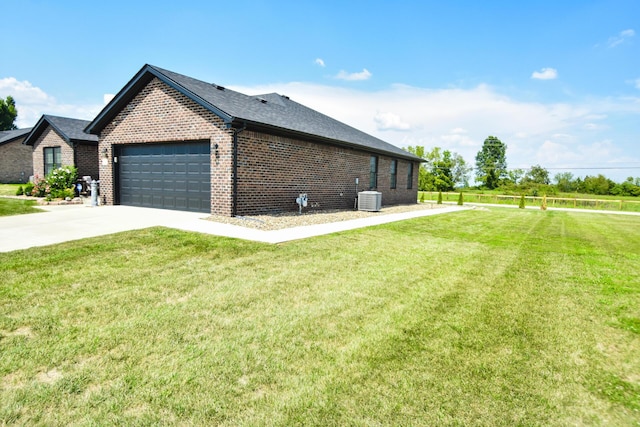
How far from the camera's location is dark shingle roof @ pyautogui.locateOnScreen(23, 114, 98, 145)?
60.4 ft

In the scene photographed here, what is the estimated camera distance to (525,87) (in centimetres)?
2153

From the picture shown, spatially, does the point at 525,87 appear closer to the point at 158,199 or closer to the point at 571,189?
the point at 158,199

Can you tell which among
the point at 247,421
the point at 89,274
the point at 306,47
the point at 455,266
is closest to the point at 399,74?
the point at 306,47

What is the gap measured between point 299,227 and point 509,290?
6015 millimetres

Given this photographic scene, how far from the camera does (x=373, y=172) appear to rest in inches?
765

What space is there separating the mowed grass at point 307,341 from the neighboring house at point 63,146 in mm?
15722

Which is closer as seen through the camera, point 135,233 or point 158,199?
point 135,233

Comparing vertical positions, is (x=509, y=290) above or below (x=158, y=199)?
below

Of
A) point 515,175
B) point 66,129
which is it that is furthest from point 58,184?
point 515,175

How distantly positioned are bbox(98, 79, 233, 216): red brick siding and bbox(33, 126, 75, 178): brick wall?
6.55 meters

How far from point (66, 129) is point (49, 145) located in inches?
89.5

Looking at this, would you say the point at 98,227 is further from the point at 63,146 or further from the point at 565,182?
the point at 565,182

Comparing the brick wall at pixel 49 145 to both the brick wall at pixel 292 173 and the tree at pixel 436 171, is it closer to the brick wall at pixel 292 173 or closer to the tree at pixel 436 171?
the brick wall at pixel 292 173

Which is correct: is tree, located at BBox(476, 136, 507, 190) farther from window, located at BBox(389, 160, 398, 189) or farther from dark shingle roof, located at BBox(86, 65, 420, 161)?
dark shingle roof, located at BBox(86, 65, 420, 161)
